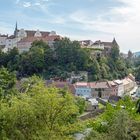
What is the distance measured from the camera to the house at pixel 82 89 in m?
65.9

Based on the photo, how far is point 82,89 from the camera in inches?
2596

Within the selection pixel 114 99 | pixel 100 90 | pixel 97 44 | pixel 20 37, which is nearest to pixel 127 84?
pixel 100 90

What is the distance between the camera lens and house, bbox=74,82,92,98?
216ft

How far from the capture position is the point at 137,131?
22.2 meters

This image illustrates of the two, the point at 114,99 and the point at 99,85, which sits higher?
the point at 99,85

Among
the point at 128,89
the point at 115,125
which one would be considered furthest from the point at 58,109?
the point at 128,89

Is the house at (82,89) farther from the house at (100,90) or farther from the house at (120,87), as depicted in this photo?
the house at (120,87)

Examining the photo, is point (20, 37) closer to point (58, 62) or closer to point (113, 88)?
point (58, 62)

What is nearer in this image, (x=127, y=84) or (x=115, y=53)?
(x=127, y=84)

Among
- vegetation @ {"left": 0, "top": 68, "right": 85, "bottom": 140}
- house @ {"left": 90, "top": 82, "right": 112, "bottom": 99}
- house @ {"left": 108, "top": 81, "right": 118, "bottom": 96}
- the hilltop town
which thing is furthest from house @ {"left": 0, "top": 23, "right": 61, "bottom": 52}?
vegetation @ {"left": 0, "top": 68, "right": 85, "bottom": 140}

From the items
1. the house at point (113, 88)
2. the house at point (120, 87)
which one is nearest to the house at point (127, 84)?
the house at point (120, 87)

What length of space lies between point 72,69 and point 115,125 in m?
47.9

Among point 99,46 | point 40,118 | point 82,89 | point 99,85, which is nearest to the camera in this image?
point 40,118

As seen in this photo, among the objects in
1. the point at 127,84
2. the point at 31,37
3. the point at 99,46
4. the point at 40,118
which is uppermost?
the point at 31,37
